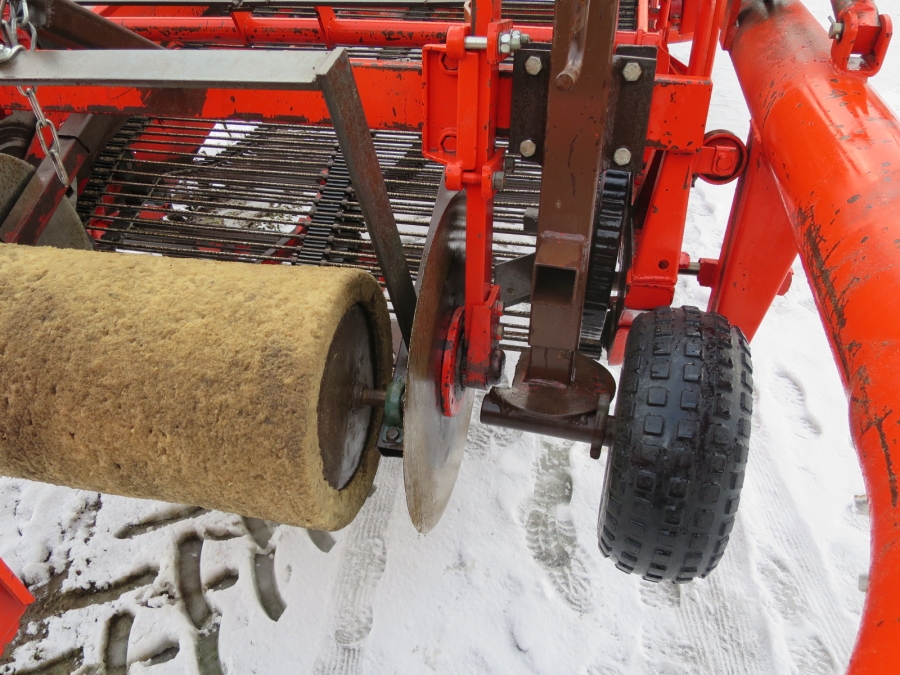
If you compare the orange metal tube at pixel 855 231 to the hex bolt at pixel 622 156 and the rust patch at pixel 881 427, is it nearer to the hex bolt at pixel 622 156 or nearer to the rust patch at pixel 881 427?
the rust patch at pixel 881 427

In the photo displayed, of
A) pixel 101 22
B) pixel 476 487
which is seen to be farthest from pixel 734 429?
pixel 101 22

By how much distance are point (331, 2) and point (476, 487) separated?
1883 mm

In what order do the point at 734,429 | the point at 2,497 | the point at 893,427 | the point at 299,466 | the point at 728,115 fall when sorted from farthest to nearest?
the point at 728,115 → the point at 2,497 → the point at 734,429 → the point at 299,466 → the point at 893,427

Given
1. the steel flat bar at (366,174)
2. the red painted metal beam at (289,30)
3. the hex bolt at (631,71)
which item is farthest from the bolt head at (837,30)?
the red painted metal beam at (289,30)

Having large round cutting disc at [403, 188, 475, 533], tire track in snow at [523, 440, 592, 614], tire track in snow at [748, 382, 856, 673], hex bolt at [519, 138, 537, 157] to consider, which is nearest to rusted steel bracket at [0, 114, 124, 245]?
large round cutting disc at [403, 188, 475, 533]

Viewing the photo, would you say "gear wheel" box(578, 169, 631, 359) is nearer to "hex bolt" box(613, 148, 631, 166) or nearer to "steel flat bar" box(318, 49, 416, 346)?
"hex bolt" box(613, 148, 631, 166)

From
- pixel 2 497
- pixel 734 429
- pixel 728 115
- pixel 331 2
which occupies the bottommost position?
pixel 2 497

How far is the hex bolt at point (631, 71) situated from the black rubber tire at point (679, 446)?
0.59m

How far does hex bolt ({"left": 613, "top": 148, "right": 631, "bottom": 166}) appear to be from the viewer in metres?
1.20

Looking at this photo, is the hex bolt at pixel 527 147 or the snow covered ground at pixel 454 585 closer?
the hex bolt at pixel 527 147

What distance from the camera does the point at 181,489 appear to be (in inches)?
50.2

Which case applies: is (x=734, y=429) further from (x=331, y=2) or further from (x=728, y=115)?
(x=728, y=115)

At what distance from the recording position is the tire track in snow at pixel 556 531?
6.56 feet

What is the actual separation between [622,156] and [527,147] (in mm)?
184
